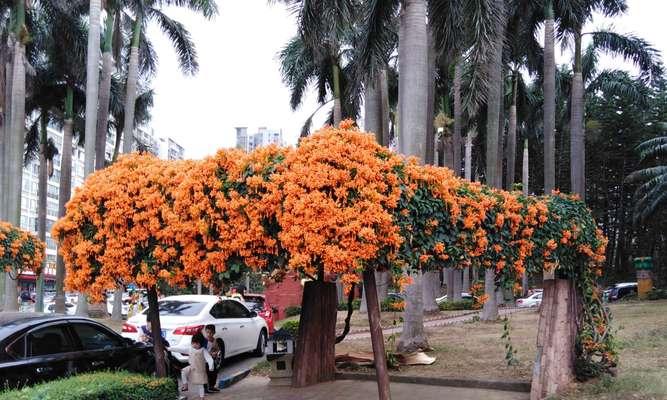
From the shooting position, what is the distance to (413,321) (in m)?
12.9

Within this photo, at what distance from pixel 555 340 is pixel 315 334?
141 inches

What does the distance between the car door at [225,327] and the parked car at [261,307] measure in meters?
4.90

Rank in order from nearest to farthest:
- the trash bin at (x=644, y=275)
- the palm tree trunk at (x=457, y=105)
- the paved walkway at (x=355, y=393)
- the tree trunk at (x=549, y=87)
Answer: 1. the paved walkway at (x=355, y=393)
2. the tree trunk at (x=549, y=87)
3. the palm tree trunk at (x=457, y=105)
4. the trash bin at (x=644, y=275)

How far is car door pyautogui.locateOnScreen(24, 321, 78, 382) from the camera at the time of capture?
24.7ft

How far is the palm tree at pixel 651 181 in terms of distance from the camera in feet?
123

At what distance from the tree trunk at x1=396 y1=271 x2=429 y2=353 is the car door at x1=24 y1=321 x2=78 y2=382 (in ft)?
22.1

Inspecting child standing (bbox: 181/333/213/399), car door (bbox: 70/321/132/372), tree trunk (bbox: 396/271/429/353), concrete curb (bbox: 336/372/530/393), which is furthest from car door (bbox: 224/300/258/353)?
car door (bbox: 70/321/132/372)

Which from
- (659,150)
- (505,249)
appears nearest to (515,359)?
(505,249)

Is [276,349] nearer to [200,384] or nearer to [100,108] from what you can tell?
[200,384]

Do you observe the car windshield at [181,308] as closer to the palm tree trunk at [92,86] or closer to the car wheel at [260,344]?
the car wheel at [260,344]

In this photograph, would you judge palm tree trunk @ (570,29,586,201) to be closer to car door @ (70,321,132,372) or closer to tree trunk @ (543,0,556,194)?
tree trunk @ (543,0,556,194)

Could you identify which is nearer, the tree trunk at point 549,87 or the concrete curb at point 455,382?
the concrete curb at point 455,382

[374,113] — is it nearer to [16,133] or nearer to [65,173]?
[16,133]

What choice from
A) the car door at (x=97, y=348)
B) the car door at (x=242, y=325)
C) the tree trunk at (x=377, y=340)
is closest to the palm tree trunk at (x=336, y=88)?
the car door at (x=242, y=325)
